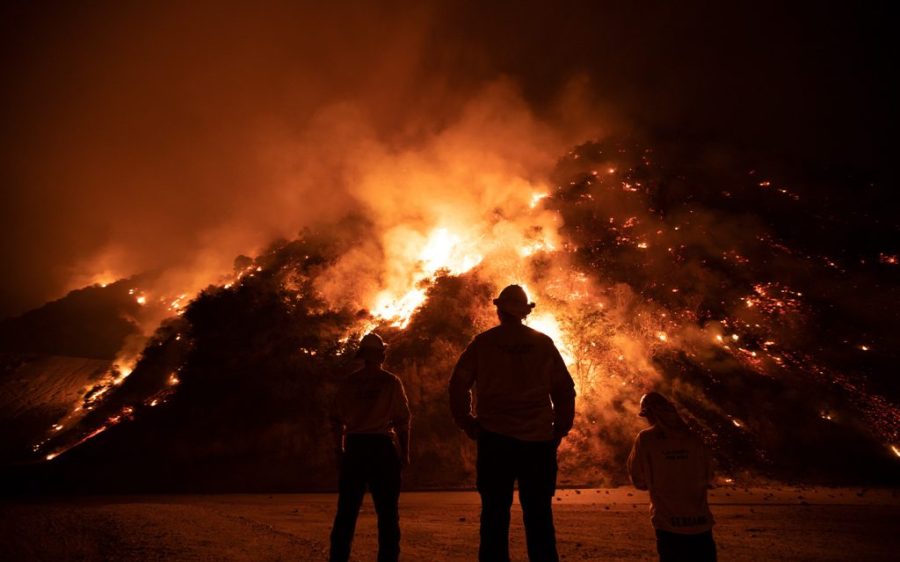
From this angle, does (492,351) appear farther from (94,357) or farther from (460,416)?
(94,357)

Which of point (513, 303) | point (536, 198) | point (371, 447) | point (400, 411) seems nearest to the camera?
point (513, 303)

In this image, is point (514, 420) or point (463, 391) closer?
point (514, 420)

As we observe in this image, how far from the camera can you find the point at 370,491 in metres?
4.57

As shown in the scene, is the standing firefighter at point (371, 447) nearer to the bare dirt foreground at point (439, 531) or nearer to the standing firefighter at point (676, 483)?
the bare dirt foreground at point (439, 531)

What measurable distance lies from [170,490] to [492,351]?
17.9 metres

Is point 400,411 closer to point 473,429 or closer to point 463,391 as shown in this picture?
point 463,391

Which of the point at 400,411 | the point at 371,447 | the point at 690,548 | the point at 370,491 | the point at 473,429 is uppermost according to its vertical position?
the point at 400,411

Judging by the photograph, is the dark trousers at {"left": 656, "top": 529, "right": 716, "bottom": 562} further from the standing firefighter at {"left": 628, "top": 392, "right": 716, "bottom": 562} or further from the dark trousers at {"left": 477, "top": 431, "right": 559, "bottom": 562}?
the dark trousers at {"left": 477, "top": 431, "right": 559, "bottom": 562}

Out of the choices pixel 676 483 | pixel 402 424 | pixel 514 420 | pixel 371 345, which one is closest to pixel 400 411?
pixel 402 424

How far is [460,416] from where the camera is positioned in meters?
3.87

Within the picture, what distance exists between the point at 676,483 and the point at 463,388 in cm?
201

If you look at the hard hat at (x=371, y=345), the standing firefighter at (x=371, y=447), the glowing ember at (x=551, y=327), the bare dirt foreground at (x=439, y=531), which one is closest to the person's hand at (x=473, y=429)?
the standing firefighter at (x=371, y=447)

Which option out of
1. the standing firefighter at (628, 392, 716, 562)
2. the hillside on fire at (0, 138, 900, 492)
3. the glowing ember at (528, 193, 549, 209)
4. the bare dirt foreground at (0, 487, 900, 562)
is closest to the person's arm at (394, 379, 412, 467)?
the bare dirt foreground at (0, 487, 900, 562)

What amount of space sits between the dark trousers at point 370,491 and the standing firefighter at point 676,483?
229 centimetres
